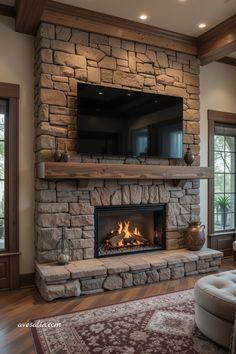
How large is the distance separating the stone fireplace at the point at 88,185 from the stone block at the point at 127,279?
0.01 meters

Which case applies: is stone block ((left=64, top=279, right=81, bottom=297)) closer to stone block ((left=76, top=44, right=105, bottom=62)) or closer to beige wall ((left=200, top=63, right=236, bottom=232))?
beige wall ((left=200, top=63, right=236, bottom=232))

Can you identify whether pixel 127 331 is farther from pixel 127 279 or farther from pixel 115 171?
pixel 115 171

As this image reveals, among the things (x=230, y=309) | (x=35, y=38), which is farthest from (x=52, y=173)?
(x=230, y=309)

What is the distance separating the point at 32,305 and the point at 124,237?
165 cm

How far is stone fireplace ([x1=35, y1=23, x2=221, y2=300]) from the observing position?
11.9 feet

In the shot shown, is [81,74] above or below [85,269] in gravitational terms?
above

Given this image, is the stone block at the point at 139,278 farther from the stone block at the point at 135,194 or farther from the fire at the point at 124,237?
the stone block at the point at 135,194

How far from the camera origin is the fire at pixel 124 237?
4305 mm

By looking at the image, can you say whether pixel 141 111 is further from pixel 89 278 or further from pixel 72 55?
pixel 89 278

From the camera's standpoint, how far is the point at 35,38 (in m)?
3.87

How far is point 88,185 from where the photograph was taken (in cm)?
396

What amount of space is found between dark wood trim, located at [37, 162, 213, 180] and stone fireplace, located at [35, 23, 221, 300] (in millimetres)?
240

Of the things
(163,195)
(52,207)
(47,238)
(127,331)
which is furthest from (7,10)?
(127,331)

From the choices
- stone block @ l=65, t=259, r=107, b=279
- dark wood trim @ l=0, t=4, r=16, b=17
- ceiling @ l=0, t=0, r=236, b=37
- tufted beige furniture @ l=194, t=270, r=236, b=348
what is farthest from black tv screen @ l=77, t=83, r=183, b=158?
tufted beige furniture @ l=194, t=270, r=236, b=348
